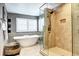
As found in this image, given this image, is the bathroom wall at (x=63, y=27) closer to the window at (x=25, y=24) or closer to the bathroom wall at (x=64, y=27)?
the bathroom wall at (x=64, y=27)

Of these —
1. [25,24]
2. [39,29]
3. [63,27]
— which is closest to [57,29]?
[63,27]

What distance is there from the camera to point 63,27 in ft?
10.1

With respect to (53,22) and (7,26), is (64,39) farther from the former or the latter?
(7,26)

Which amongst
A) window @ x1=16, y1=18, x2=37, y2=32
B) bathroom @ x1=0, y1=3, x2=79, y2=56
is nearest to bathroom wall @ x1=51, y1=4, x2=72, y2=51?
bathroom @ x1=0, y1=3, x2=79, y2=56

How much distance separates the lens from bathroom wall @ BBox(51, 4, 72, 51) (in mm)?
2793

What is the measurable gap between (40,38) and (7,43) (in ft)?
3.47

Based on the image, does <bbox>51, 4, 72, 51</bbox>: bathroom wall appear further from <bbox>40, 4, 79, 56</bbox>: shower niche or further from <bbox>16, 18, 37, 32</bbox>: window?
<bbox>16, 18, 37, 32</bbox>: window

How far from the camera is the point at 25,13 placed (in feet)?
6.67

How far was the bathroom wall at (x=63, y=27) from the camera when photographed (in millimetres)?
2793

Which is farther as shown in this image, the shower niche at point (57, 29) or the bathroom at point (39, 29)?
the shower niche at point (57, 29)

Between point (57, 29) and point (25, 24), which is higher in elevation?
point (25, 24)

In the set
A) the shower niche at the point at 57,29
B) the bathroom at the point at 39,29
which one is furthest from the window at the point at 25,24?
the shower niche at the point at 57,29

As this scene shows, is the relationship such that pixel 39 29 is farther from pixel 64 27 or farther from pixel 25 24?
pixel 64 27

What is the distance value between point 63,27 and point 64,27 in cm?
6
